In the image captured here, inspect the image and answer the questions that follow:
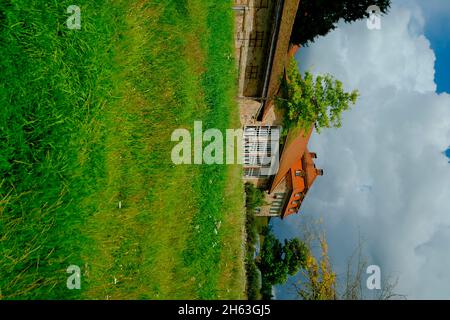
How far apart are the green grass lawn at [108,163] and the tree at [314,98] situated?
8.42 metres

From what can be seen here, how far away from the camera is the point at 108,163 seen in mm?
7148

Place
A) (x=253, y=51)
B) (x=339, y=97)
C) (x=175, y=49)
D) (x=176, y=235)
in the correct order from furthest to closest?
1. (x=339, y=97)
2. (x=253, y=51)
3. (x=175, y=49)
4. (x=176, y=235)

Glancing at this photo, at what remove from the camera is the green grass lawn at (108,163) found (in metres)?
5.20

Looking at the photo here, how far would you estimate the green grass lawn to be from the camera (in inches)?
205

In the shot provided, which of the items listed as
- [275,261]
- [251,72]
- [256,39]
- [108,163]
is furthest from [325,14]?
[275,261]

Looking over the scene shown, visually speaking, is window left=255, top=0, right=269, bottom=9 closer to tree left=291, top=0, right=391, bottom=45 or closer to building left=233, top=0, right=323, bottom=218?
building left=233, top=0, right=323, bottom=218

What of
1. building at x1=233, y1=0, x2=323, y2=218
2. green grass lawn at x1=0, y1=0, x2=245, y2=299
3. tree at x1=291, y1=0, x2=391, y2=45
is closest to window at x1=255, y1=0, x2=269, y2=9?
building at x1=233, y1=0, x2=323, y2=218

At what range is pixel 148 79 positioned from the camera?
29.9 ft

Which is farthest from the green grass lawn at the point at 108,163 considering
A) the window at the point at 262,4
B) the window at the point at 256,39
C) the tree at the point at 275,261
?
the tree at the point at 275,261

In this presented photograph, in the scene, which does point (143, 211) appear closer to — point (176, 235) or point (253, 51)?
point (176, 235)

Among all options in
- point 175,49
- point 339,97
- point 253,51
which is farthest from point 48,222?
point 339,97

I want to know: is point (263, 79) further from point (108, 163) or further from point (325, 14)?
point (108, 163)

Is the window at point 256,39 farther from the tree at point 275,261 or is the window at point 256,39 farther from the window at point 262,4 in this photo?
the tree at point 275,261
